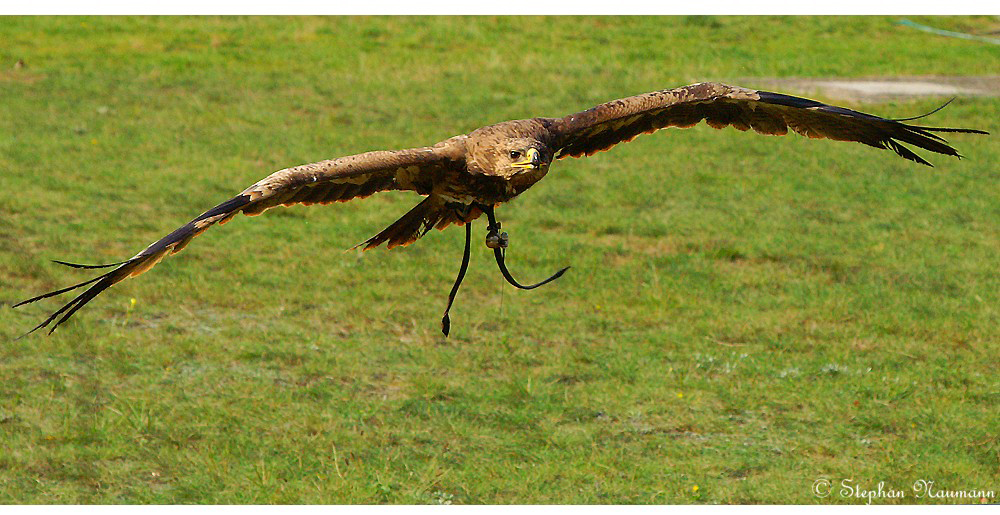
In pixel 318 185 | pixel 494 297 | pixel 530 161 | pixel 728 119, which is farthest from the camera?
pixel 494 297

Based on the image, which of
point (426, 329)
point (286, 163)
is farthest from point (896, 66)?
point (426, 329)

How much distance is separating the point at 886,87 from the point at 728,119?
665 inches

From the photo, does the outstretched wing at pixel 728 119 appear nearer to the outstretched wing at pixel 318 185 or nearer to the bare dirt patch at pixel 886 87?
the outstretched wing at pixel 318 185

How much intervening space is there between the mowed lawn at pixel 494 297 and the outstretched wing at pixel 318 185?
457 centimetres

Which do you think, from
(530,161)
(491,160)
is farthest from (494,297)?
(530,161)

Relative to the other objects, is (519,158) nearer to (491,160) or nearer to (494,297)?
(491,160)

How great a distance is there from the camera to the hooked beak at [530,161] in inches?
231

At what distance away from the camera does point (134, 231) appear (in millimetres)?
17172

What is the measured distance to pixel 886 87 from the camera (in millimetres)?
23203

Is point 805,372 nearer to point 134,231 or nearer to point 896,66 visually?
point 134,231
